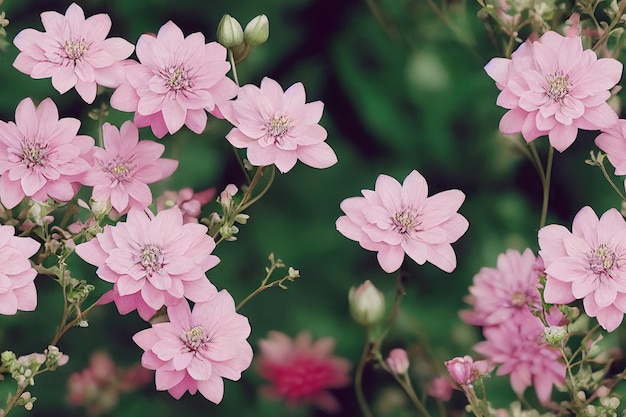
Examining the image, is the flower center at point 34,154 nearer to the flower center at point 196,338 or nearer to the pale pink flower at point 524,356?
the flower center at point 196,338

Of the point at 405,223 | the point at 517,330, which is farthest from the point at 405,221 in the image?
the point at 517,330

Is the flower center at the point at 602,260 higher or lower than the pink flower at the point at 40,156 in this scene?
lower

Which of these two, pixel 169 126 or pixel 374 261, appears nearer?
pixel 169 126

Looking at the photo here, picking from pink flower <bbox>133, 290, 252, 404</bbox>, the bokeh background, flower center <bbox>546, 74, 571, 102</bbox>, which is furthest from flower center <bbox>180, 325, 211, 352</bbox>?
flower center <bbox>546, 74, 571, 102</bbox>

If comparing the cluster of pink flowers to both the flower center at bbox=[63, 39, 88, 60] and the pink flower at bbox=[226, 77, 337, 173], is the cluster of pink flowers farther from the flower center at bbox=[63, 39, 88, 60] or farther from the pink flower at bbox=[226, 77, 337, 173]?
the flower center at bbox=[63, 39, 88, 60]

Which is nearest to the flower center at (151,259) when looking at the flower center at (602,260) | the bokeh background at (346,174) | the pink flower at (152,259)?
the pink flower at (152,259)

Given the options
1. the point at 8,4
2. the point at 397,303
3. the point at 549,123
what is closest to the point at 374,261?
the point at 397,303

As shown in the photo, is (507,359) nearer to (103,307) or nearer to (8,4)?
A: (103,307)
